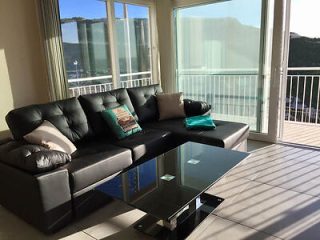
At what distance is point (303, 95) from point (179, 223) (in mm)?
3700

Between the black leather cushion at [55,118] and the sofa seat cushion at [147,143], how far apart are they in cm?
44

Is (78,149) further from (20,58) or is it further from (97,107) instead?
(20,58)

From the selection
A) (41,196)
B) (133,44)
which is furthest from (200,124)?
(133,44)

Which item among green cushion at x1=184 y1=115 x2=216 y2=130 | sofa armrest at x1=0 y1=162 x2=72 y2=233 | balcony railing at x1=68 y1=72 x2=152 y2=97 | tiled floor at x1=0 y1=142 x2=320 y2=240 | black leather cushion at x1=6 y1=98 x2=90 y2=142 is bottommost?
tiled floor at x1=0 y1=142 x2=320 y2=240

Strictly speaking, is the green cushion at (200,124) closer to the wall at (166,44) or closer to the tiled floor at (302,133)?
the tiled floor at (302,133)

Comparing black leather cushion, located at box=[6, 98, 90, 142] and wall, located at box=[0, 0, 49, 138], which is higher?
wall, located at box=[0, 0, 49, 138]

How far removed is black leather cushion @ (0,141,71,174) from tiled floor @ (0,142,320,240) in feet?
1.70

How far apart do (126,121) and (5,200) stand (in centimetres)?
138

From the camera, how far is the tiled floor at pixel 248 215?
6.34 ft

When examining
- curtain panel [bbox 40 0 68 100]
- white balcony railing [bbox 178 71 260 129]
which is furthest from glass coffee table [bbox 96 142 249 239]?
white balcony railing [bbox 178 71 260 129]

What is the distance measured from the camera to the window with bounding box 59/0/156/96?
11.8 feet

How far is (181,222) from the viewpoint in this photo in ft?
6.60

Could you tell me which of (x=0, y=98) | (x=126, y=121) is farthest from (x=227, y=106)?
(x=0, y=98)

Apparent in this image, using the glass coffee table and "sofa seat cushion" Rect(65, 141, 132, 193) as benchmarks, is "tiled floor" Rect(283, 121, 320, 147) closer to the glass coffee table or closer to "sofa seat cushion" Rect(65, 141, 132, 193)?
the glass coffee table
